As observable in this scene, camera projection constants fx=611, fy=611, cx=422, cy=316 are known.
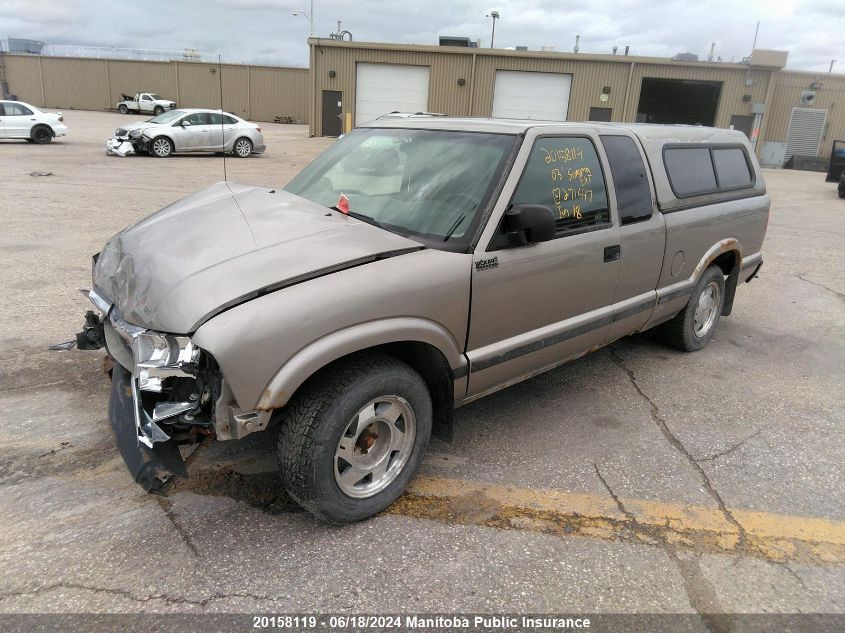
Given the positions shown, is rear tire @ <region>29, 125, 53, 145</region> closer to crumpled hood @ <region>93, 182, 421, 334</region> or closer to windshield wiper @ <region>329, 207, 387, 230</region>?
crumpled hood @ <region>93, 182, 421, 334</region>

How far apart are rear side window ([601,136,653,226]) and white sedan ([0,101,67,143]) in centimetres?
2345

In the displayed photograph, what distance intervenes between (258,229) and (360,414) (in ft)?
3.44

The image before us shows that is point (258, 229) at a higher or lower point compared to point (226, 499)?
higher

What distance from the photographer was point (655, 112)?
130ft

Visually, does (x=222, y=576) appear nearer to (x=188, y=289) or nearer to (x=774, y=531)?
(x=188, y=289)

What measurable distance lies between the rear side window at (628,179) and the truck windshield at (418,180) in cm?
95

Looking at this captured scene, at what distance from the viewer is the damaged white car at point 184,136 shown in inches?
763

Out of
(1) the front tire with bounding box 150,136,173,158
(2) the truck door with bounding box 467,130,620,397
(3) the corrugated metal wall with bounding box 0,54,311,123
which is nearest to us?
(2) the truck door with bounding box 467,130,620,397

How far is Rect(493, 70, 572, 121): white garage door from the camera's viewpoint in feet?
101

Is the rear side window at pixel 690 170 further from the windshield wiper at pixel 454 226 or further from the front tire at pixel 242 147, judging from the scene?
the front tire at pixel 242 147

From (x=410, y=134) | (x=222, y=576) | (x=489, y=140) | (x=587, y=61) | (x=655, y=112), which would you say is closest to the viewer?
(x=222, y=576)

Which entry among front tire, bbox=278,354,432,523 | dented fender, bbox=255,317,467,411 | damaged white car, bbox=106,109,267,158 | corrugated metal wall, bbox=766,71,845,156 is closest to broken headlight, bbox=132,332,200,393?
dented fender, bbox=255,317,467,411

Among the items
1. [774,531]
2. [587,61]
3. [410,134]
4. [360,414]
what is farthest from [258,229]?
[587,61]

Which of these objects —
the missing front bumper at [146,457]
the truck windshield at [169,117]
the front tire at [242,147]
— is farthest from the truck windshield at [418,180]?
the truck windshield at [169,117]
